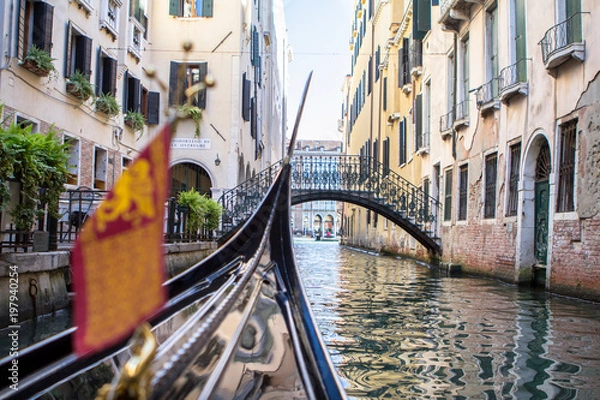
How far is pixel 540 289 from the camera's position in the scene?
6.84m

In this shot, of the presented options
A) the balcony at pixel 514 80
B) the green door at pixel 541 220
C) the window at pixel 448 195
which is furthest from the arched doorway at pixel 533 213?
the window at pixel 448 195

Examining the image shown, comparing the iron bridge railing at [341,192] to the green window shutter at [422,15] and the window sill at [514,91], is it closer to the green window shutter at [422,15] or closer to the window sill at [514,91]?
the green window shutter at [422,15]

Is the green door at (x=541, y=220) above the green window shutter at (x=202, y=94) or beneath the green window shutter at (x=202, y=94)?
beneath

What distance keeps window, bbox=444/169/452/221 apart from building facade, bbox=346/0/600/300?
2cm

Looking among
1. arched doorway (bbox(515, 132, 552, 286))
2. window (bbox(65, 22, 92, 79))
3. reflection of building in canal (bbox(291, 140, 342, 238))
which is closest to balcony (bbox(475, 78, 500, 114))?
arched doorway (bbox(515, 132, 552, 286))

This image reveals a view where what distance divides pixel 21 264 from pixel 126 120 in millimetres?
6785

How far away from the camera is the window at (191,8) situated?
41.7 feet

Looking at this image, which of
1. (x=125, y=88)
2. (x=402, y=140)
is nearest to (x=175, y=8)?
(x=125, y=88)

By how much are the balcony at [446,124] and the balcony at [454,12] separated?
1.42 metres

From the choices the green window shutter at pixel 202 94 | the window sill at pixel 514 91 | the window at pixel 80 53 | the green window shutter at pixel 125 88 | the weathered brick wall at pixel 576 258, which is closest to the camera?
the weathered brick wall at pixel 576 258

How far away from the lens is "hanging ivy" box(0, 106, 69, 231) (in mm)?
4113

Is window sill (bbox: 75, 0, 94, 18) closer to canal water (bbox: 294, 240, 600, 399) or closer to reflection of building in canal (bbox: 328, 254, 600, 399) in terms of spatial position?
canal water (bbox: 294, 240, 600, 399)

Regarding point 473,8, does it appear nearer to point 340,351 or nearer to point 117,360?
point 340,351

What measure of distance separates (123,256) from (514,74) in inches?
293
